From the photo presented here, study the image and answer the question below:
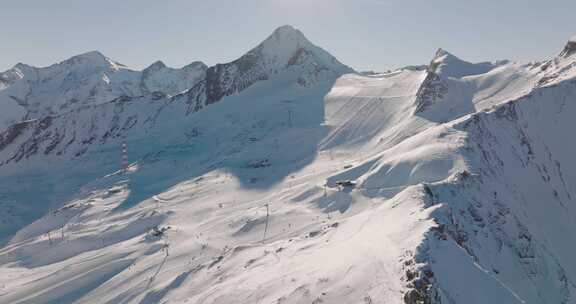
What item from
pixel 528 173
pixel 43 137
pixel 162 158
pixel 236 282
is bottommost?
pixel 528 173

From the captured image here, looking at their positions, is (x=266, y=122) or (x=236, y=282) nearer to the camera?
→ (x=236, y=282)

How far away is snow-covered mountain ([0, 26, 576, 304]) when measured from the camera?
1272 inches

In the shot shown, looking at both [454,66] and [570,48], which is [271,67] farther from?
[570,48]

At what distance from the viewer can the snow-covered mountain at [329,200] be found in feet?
106

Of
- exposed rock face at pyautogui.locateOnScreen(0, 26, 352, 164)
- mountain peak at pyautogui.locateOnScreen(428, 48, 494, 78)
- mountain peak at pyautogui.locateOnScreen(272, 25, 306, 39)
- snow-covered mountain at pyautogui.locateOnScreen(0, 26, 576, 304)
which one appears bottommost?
snow-covered mountain at pyautogui.locateOnScreen(0, 26, 576, 304)

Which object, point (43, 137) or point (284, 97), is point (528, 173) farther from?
point (43, 137)

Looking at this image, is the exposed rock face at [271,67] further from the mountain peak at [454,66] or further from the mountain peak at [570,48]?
the mountain peak at [570,48]

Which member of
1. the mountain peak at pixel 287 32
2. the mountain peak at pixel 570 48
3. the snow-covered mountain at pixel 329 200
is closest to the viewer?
the snow-covered mountain at pixel 329 200

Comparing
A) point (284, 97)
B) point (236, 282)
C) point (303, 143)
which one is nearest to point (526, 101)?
point (303, 143)

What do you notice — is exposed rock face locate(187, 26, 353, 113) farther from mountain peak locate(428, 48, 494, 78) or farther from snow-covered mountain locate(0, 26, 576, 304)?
mountain peak locate(428, 48, 494, 78)

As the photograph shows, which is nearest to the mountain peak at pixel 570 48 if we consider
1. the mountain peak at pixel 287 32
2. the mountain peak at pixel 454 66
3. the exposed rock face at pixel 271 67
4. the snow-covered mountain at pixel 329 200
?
the snow-covered mountain at pixel 329 200

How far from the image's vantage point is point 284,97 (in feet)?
518

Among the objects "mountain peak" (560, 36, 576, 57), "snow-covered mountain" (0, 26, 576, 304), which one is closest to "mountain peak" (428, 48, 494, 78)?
"snow-covered mountain" (0, 26, 576, 304)

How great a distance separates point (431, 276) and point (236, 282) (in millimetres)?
18740
